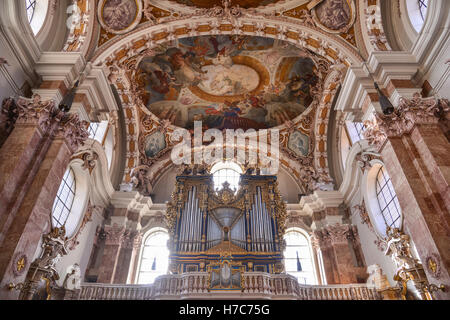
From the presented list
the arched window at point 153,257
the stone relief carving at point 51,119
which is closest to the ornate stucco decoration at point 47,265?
the stone relief carving at point 51,119

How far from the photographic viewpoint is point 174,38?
1091cm

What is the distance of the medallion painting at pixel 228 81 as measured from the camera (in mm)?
12359

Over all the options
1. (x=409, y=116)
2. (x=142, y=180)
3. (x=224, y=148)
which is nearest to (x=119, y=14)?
(x=142, y=180)

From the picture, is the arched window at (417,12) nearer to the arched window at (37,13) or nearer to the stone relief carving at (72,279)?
the arched window at (37,13)

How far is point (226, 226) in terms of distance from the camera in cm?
1052

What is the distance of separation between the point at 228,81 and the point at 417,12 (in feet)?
24.8

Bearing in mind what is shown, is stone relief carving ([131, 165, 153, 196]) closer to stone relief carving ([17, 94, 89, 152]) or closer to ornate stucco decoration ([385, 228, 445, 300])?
stone relief carving ([17, 94, 89, 152])

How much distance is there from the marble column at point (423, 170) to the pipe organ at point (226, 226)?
4.50 m

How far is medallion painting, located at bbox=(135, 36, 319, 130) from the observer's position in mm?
12359

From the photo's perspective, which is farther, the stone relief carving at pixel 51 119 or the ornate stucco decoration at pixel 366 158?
the ornate stucco decoration at pixel 366 158

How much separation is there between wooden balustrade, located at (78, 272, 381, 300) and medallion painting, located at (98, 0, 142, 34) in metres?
8.07

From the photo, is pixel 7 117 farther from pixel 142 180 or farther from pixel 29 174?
pixel 142 180
